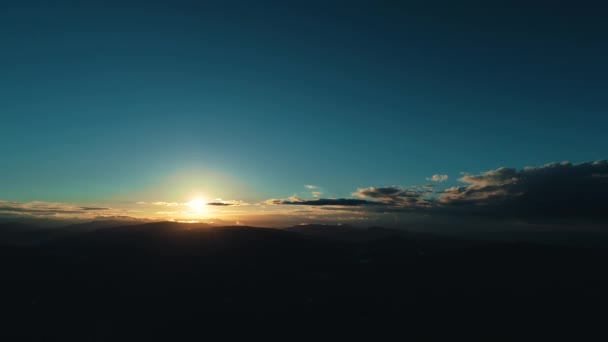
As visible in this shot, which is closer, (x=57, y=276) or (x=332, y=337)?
(x=332, y=337)

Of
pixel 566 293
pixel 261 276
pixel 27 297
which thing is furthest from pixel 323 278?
pixel 27 297

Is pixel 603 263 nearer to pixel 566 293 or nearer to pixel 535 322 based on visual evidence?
pixel 566 293

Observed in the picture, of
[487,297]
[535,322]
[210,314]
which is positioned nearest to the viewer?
[535,322]

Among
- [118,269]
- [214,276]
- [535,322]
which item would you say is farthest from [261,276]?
[535,322]

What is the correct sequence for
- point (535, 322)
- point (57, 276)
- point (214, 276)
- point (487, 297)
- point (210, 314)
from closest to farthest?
point (535, 322)
point (210, 314)
point (487, 297)
point (57, 276)
point (214, 276)

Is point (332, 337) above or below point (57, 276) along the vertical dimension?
below

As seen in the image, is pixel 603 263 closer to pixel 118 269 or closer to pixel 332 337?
pixel 332 337

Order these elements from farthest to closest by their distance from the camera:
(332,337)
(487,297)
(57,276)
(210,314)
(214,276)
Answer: (214,276), (57,276), (487,297), (210,314), (332,337)

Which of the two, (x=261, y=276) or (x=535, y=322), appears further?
(x=261, y=276)

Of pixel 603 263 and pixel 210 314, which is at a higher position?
pixel 603 263
